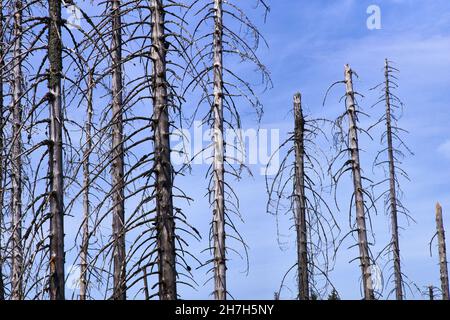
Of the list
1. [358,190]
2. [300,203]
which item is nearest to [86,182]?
[300,203]

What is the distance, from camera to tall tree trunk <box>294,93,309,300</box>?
16.3 meters

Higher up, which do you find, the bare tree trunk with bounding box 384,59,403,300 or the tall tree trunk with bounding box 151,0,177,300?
the bare tree trunk with bounding box 384,59,403,300

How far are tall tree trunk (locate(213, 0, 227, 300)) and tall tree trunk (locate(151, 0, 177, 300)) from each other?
5.04m

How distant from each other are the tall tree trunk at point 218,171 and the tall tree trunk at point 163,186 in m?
5.04

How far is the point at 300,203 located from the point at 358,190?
1786 mm

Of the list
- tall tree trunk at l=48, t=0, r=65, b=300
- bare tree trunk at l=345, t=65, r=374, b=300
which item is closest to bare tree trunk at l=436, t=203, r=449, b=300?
bare tree trunk at l=345, t=65, r=374, b=300

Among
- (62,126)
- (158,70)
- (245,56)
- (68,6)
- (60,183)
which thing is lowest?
(60,183)

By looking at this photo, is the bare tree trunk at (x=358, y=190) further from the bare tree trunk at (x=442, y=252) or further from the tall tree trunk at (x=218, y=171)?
the bare tree trunk at (x=442, y=252)

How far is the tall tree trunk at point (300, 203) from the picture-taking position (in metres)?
16.3

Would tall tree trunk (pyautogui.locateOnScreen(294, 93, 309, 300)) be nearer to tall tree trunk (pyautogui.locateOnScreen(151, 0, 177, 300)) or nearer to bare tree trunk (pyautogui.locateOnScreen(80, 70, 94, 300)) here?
bare tree trunk (pyautogui.locateOnScreen(80, 70, 94, 300))
